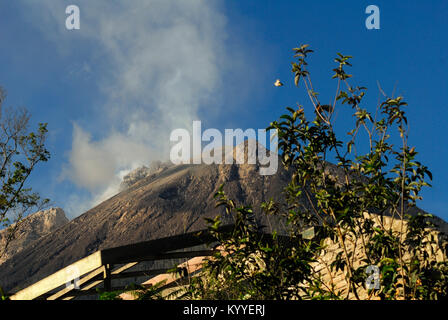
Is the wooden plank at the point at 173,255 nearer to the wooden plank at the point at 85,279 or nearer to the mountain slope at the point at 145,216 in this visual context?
the wooden plank at the point at 85,279

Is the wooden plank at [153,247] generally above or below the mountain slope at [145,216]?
below

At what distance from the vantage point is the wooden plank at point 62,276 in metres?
6.68

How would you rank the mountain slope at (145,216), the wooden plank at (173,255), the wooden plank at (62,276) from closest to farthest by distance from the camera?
the wooden plank at (62,276), the wooden plank at (173,255), the mountain slope at (145,216)

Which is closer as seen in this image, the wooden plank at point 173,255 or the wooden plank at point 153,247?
the wooden plank at point 153,247

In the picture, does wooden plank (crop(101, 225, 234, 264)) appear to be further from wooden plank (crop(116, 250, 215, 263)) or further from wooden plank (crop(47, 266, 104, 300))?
wooden plank (crop(47, 266, 104, 300))

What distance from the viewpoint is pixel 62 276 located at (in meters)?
7.05

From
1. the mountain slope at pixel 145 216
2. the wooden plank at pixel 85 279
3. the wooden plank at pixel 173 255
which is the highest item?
the mountain slope at pixel 145 216

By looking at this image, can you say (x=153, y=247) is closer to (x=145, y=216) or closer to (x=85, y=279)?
(x=85, y=279)

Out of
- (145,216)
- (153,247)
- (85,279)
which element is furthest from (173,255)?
(145,216)

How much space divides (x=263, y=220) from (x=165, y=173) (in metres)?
59.8

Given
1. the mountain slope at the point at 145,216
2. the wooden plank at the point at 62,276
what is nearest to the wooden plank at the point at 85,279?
the wooden plank at the point at 62,276
